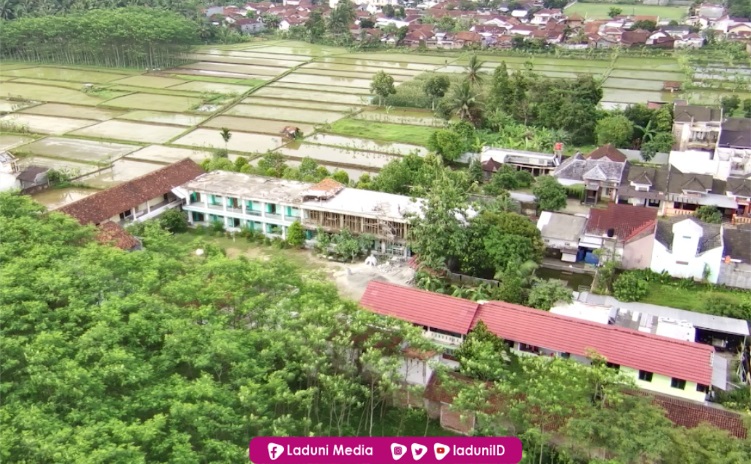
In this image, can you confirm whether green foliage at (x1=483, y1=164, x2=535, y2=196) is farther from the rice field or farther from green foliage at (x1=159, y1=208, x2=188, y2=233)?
green foliage at (x1=159, y1=208, x2=188, y2=233)

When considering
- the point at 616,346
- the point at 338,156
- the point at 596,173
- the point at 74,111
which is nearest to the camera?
the point at 616,346

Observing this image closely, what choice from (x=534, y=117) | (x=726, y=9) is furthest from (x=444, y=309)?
(x=726, y=9)

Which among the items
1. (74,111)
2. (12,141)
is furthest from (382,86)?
(12,141)

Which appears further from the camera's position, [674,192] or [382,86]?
[382,86]

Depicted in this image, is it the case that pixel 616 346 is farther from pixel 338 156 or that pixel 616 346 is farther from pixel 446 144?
pixel 338 156

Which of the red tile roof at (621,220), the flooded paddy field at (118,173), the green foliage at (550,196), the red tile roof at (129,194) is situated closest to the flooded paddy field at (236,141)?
the flooded paddy field at (118,173)

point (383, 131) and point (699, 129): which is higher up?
point (699, 129)

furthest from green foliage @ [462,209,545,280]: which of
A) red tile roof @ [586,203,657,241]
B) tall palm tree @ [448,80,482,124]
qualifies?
tall palm tree @ [448,80,482,124]
